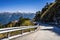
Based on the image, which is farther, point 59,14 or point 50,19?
point 50,19

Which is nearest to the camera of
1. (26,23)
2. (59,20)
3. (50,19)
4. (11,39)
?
(11,39)

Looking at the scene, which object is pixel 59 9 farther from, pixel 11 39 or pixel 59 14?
pixel 11 39

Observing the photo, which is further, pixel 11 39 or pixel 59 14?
pixel 59 14

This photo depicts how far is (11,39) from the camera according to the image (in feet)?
57.9

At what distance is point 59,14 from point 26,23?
1426 inches

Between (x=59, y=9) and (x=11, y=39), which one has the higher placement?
(x=59, y=9)

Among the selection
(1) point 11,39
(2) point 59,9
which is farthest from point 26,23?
(2) point 59,9

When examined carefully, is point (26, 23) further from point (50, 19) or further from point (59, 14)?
point (50, 19)

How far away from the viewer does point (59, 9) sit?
8275 centimetres

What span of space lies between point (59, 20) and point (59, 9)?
5.40 m

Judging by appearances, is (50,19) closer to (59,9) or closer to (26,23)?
(59,9)

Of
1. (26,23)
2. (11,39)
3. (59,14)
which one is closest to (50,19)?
(59,14)

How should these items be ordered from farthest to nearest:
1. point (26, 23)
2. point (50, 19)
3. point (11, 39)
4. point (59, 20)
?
point (50, 19)
point (59, 20)
point (26, 23)
point (11, 39)

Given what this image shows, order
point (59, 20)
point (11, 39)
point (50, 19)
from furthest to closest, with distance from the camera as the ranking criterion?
point (50, 19) → point (59, 20) → point (11, 39)
